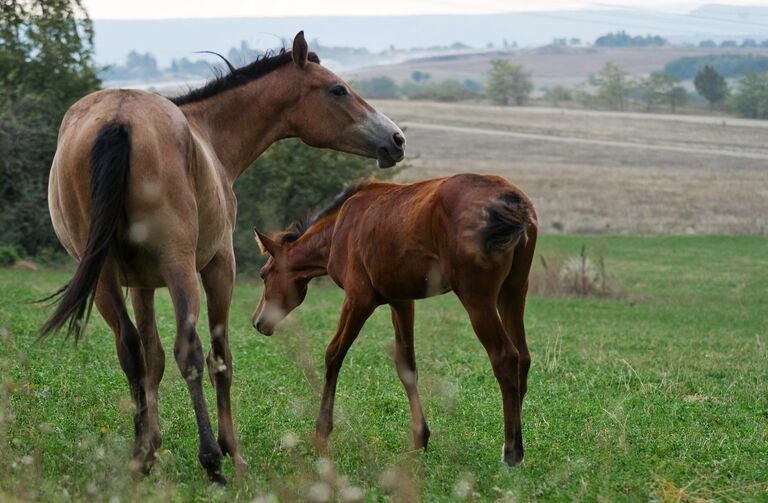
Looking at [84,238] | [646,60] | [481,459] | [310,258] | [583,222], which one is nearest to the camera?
[84,238]

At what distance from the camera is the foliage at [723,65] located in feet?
336

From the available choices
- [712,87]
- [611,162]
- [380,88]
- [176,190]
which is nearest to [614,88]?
[712,87]

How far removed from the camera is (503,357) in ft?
20.6

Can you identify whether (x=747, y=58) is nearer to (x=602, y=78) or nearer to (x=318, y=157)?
(x=602, y=78)

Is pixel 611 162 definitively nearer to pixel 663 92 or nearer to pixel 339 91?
pixel 663 92

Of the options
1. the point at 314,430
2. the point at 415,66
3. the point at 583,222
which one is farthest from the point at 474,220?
the point at 415,66

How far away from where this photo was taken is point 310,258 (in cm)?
810

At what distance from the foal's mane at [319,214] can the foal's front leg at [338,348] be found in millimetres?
1032

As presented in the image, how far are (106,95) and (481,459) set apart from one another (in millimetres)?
3157

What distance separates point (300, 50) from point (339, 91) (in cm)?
38

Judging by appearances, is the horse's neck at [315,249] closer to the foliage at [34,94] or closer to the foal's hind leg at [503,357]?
the foal's hind leg at [503,357]

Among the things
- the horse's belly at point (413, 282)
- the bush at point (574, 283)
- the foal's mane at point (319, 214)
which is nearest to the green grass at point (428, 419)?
the horse's belly at point (413, 282)

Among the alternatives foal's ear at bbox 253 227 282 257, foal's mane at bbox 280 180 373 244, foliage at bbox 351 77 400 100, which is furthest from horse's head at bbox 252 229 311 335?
foliage at bbox 351 77 400 100

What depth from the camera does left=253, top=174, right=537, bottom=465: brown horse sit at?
20.4 ft
